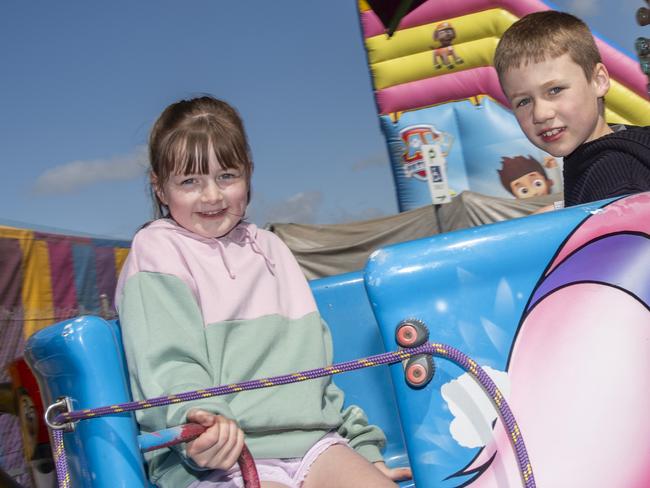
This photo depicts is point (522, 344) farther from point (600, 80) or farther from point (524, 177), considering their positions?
point (524, 177)

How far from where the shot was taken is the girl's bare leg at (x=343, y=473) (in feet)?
3.91

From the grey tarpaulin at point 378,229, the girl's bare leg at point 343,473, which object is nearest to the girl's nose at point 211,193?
the girl's bare leg at point 343,473

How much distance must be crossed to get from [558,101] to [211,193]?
2.37 ft

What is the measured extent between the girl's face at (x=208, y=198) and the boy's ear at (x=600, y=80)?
0.76 meters

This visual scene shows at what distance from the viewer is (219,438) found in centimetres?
100

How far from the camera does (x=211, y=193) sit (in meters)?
1.39

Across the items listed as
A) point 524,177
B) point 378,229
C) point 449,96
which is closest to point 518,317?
point 378,229

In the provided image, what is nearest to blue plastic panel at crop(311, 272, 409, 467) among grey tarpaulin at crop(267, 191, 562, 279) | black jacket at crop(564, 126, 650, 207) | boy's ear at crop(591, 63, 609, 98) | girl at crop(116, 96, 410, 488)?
girl at crop(116, 96, 410, 488)

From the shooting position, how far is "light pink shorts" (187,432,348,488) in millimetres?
1174

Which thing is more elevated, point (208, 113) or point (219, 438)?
point (208, 113)

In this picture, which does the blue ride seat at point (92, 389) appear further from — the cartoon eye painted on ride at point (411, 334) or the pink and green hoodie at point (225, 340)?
the cartoon eye painted on ride at point (411, 334)

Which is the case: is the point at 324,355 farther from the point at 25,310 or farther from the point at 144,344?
the point at 25,310

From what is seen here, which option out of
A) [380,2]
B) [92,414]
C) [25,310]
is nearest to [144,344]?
[92,414]

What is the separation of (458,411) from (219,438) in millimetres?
351
